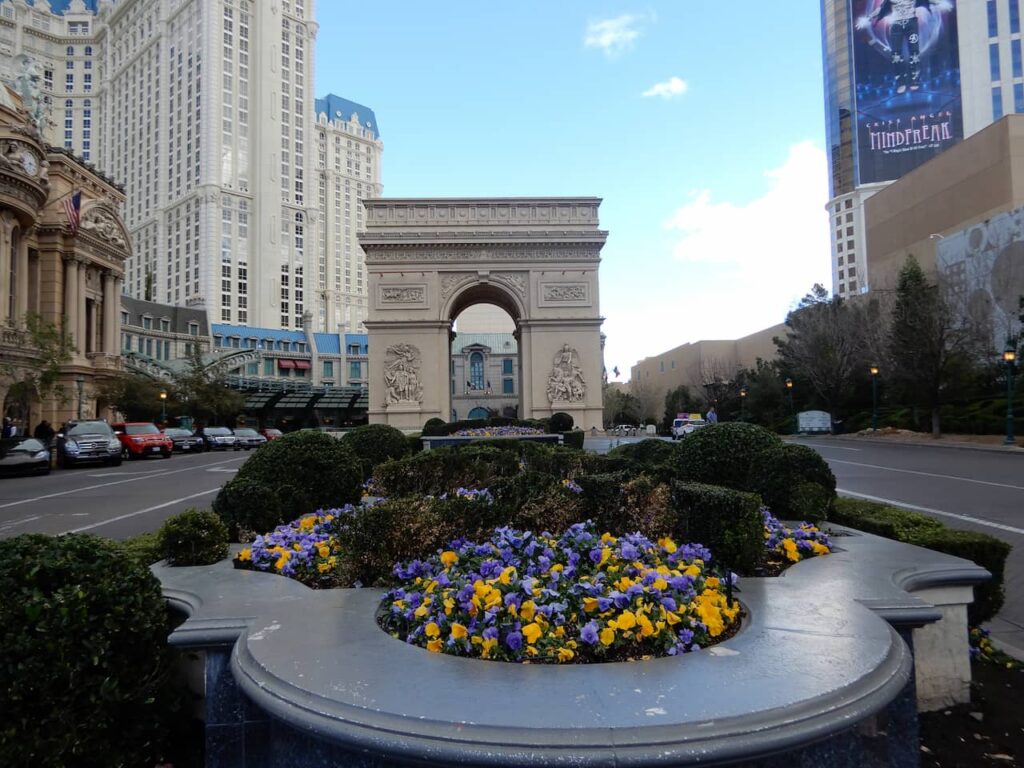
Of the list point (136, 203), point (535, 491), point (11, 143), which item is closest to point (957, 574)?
point (535, 491)

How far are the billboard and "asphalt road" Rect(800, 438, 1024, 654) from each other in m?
77.9

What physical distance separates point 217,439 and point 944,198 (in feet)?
165

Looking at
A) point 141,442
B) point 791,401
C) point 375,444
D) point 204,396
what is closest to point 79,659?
point 375,444

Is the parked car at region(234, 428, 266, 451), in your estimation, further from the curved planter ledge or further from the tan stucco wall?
the tan stucco wall

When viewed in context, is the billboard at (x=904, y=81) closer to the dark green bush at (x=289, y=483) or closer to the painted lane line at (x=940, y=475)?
the painted lane line at (x=940, y=475)

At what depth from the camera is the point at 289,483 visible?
21.7ft

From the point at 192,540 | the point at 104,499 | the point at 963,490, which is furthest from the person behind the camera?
the point at 104,499

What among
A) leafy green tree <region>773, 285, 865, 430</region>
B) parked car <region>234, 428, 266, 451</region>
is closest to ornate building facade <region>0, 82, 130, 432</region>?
parked car <region>234, 428, 266, 451</region>

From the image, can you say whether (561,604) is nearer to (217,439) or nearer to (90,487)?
(90,487)

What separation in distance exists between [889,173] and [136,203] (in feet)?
379

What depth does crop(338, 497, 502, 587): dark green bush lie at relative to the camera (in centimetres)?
417

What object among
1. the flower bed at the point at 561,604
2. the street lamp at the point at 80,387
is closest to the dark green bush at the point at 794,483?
the flower bed at the point at 561,604

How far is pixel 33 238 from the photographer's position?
3562 cm

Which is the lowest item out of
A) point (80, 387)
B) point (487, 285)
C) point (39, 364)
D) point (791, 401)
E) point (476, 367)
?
point (791, 401)
